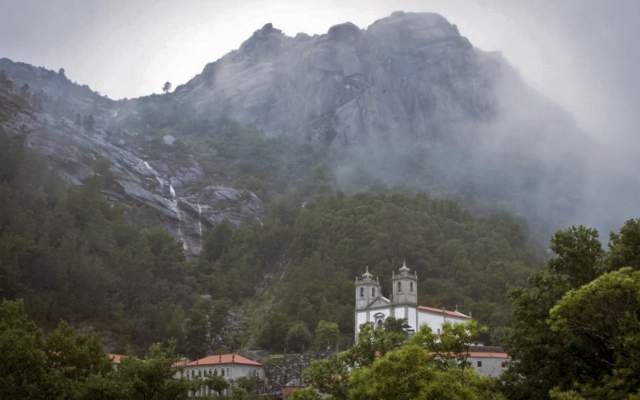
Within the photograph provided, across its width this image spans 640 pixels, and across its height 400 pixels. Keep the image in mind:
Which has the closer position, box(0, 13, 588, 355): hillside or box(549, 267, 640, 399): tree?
box(549, 267, 640, 399): tree

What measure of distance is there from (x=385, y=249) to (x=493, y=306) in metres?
22.0

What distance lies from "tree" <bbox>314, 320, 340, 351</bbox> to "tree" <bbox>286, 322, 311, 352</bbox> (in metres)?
3.73

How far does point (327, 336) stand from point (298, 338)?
5951 mm

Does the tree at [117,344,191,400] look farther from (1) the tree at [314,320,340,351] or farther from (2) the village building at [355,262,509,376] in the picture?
(1) the tree at [314,320,340,351]

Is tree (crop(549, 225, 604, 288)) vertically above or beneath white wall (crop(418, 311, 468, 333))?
beneath

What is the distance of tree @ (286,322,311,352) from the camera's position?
305 feet

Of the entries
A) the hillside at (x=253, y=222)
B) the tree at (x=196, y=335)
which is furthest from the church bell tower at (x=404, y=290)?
the tree at (x=196, y=335)

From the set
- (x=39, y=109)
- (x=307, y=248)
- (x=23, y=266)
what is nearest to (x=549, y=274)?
(x=23, y=266)

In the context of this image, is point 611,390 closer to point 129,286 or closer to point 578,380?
point 578,380

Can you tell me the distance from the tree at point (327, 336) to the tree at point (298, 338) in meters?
3.73

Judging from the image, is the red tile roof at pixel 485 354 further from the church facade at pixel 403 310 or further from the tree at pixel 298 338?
the tree at pixel 298 338

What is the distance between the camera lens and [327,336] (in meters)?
88.6

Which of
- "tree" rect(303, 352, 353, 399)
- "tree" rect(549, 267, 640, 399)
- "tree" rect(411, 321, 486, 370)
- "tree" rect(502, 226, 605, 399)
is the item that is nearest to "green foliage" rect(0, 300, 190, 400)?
"tree" rect(303, 352, 353, 399)

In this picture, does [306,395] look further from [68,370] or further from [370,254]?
[370,254]
